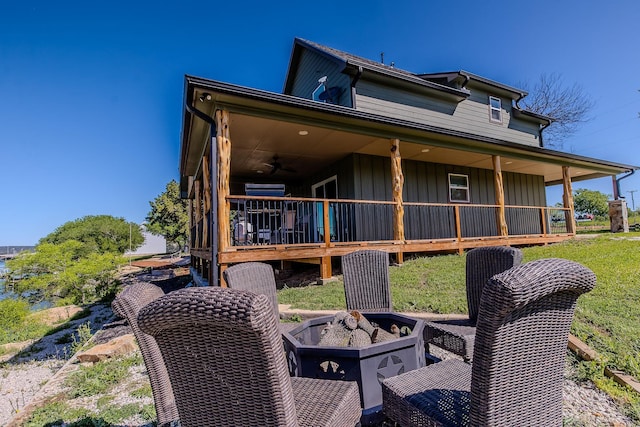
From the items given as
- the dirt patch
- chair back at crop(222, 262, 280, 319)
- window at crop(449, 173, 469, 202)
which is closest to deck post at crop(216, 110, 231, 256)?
chair back at crop(222, 262, 280, 319)

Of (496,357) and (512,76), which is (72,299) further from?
(512,76)

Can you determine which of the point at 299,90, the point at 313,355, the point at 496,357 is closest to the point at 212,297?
the point at 496,357

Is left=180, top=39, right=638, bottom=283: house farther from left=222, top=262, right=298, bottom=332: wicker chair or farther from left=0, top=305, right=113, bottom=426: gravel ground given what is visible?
left=222, top=262, right=298, bottom=332: wicker chair

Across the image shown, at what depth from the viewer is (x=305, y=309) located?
14.1ft

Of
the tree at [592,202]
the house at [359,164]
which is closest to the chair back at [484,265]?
the house at [359,164]

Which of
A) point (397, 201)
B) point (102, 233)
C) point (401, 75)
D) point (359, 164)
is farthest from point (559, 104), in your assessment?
point (102, 233)

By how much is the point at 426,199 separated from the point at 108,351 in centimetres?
864

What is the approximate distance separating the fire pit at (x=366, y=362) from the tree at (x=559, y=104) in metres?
21.3

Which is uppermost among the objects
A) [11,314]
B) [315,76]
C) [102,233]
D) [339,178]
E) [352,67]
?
[315,76]

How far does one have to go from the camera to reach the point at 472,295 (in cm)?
280

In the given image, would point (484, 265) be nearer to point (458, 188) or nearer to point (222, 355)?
point (222, 355)

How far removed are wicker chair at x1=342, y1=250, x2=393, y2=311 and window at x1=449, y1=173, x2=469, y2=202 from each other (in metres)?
8.19

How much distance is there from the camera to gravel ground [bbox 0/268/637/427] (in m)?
2.01

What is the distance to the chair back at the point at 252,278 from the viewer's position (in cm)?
243
